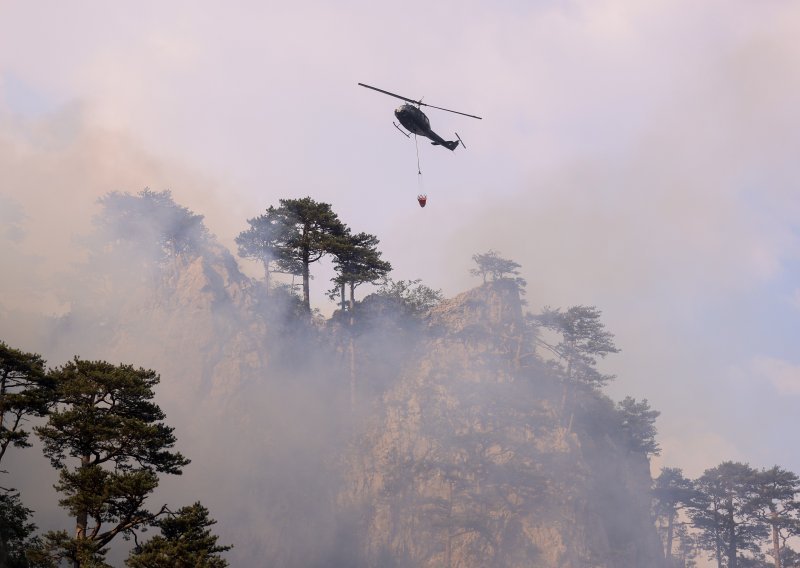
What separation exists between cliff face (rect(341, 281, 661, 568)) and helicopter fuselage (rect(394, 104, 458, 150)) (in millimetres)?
29152

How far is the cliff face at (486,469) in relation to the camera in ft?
181

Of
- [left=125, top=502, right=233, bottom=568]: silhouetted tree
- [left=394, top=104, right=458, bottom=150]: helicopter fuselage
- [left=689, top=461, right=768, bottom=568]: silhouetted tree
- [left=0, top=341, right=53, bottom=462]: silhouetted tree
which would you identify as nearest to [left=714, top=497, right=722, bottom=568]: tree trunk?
[left=689, top=461, right=768, bottom=568]: silhouetted tree

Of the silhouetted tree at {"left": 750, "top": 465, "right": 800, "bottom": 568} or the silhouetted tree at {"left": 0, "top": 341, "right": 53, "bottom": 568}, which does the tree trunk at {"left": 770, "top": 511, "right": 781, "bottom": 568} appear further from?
the silhouetted tree at {"left": 0, "top": 341, "right": 53, "bottom": 568}

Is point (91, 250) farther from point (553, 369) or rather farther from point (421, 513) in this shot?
point (553, 369)

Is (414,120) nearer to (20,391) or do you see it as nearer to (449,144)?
(449,144)

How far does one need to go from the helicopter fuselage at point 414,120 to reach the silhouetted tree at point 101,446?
820 inches

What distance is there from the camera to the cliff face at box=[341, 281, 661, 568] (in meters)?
55.2

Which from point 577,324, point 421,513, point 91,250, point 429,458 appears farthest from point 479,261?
point 91,250

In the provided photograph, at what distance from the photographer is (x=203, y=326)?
60.8 metres

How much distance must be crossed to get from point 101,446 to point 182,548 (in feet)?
20.2

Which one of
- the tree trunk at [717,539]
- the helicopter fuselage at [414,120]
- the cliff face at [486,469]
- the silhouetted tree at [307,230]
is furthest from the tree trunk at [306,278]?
the tree trunk at [717,539]

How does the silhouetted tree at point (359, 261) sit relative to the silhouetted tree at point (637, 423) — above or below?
above

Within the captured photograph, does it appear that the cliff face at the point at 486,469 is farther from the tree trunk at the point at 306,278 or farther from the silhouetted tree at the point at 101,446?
the silhouetted tree at the point at 101,446

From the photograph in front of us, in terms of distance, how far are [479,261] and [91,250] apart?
41624 mm
